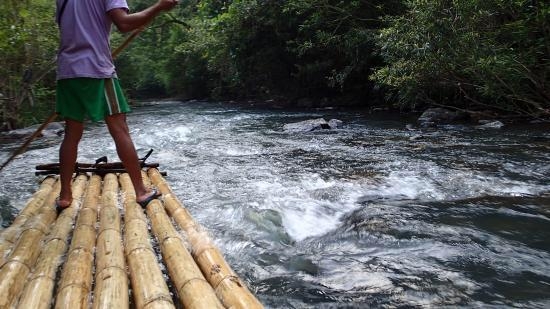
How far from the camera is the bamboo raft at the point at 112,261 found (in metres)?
1.63

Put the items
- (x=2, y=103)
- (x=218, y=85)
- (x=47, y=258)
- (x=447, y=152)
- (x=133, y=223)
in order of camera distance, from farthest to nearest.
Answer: (x=218, y=85) → (x=2, y=103) → (x=447, y=152) → (x=133, y=223) → (x=47, y=258)

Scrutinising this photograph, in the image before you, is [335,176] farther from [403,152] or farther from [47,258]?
[47,258]

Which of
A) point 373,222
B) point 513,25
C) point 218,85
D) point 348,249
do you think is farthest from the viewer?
point 218,85

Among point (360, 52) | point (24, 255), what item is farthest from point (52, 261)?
point (360, 52)

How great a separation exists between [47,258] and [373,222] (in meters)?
2.19

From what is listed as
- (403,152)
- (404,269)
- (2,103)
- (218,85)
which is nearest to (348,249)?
(404,269)

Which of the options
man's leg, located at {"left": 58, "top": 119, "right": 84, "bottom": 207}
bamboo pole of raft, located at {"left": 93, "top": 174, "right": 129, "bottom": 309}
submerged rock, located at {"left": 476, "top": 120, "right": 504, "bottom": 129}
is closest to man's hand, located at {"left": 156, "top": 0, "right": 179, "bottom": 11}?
man's leg, located at {"left": 58, "top": 119, "right": 84, "bottom": 207}

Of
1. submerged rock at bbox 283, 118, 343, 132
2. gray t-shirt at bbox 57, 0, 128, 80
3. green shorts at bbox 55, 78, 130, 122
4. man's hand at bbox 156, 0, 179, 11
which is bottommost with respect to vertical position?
submerged rock at bbox 283, 118, 343, 132

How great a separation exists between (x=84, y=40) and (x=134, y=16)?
0.34 meters

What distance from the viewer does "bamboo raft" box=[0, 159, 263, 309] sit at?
1.63 metres

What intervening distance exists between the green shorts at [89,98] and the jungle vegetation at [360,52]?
94.2 inches

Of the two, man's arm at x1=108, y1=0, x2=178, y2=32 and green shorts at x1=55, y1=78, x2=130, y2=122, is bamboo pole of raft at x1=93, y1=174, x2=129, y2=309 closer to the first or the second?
green shorts at x1=55, y1=78, x2=130, y2=122

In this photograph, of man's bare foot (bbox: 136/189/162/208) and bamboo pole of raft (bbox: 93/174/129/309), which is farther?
man's bare foot (bbox: 136/189/162/208)

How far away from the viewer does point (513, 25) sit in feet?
20.8
